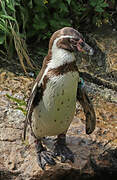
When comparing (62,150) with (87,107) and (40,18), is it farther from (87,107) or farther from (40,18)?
(40,18)

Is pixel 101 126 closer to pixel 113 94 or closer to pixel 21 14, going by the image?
pixel 113 94

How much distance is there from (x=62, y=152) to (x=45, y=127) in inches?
11.9

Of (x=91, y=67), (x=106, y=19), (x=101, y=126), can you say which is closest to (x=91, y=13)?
(x=106, y=19)

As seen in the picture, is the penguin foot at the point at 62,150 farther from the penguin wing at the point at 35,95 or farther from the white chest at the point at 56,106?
the penguin wing at the point at 35,95

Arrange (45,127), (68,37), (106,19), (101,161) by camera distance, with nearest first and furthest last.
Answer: (68,37) < (45,127) < (101,161) < (106,19)

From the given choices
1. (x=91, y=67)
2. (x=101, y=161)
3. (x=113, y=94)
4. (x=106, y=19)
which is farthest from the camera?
(x=106, y=19)

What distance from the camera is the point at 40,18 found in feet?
14.0

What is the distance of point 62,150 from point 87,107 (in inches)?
15.9

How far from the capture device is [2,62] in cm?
418

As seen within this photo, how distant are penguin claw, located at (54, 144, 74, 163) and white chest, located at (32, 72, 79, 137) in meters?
0.18

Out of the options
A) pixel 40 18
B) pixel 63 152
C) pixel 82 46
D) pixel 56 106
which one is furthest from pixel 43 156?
pixel 40 18

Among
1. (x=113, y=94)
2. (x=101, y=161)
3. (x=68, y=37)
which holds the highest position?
(x=68, y=37)

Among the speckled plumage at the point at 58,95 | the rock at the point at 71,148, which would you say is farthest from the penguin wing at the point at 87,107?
the rock at the point at 71,148

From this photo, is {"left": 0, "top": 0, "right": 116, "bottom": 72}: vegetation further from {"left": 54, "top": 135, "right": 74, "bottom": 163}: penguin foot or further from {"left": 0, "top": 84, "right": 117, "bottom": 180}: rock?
{"left": 54, "top": 135, "right": 74, "bottom": 163}: penguin foot
